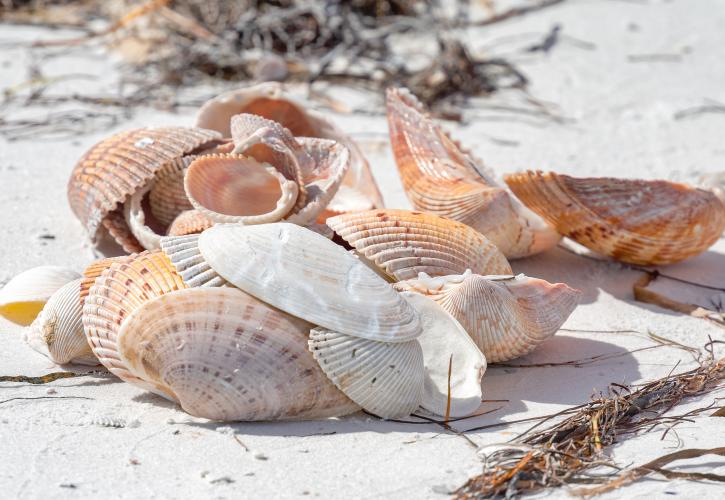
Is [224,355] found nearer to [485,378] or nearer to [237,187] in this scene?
[485,378]

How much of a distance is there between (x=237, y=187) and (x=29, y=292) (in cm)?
81

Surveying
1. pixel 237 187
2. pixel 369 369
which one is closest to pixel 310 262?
pixel 369 369

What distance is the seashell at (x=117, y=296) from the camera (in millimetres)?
2678

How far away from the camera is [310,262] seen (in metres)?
2.66

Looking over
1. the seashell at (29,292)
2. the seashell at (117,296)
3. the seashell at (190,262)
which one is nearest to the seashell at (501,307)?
the seashell at (190,262)

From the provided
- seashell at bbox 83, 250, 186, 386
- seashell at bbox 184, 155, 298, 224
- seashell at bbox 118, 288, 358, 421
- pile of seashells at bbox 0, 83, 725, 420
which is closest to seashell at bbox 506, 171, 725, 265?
pile of seashells at bbox 0, 83, 725, 420

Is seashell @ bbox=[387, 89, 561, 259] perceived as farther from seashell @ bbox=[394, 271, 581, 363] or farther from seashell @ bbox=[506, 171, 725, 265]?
seashell @ bbox=[394, 271, 581, 363]

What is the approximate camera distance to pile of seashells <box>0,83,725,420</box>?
101 inches

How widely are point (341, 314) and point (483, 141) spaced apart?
2712 millimetres

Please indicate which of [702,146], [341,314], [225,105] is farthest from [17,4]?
[341,314]

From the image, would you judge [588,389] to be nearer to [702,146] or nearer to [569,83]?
[702,146]

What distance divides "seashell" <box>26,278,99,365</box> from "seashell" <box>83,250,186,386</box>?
0.27 ft

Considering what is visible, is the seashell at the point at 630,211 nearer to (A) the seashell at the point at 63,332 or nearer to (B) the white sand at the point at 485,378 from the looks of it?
(B) the white sand at the point at 485,378

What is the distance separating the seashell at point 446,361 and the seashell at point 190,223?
2.72 feet
